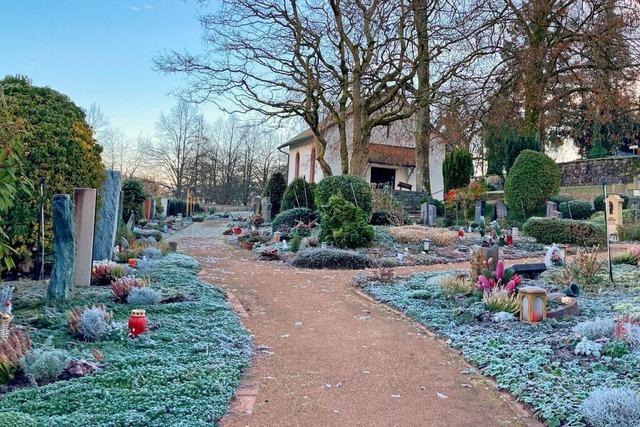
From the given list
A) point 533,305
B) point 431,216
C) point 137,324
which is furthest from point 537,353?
point 431,216

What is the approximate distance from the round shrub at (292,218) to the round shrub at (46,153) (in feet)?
29.7

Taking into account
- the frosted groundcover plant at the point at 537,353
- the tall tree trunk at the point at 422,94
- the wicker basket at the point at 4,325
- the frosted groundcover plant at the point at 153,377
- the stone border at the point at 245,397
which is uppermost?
the tall tree trunk at the point at 422,94

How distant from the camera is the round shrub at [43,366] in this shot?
3203mm

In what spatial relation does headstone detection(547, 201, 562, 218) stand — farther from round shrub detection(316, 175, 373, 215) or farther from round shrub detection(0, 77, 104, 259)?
round shrub detection(0, 77, 104, 259)

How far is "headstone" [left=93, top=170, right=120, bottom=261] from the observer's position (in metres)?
7.98

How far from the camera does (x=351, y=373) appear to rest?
12.7 ft

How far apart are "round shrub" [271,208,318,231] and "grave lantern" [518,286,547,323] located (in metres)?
11.2

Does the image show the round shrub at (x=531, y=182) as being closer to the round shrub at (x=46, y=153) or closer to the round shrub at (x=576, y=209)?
the round shrub at (x=576, y=209)

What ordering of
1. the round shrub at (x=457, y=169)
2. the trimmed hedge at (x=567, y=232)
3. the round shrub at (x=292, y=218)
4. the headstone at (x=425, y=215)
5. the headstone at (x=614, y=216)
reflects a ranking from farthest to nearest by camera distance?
the round shrub at (x=457, y=169)
the headstone at (x=425, y=215)
the round shrub at (x=292, y=218)
the headstone at (x=614, y=216)
the trimmed hedge at (x=567, y=232)

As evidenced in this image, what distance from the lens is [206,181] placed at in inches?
1743

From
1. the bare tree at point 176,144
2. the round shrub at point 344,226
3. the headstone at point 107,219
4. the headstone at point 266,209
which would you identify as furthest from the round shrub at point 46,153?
the bare tree at point 176,144

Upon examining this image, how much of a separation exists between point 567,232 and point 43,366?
12.8 metres

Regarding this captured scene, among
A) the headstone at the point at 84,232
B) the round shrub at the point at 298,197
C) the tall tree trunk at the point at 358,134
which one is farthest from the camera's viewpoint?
the round shrub at the point at 298,197

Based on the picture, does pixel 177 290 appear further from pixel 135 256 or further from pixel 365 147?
pixel 365 147
